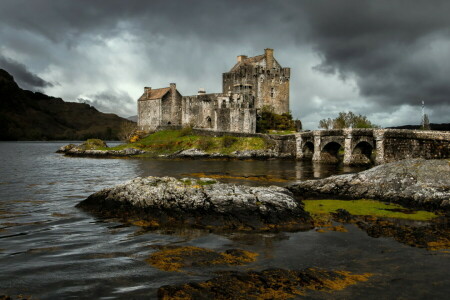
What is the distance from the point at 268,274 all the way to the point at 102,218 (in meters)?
8.61

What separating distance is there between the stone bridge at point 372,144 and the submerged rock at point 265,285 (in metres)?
27.2

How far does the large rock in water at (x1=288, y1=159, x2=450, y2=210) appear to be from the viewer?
639 inches

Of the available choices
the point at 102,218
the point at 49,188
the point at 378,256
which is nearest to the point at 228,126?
the point at 49,188

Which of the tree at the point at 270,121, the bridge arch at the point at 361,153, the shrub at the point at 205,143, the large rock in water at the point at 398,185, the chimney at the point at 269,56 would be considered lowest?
the large rock in water at the point at 398,185

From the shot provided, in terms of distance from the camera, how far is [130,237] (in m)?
12.0

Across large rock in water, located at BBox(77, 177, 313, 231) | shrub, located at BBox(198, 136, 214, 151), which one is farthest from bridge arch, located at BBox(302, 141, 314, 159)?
large rock in water, located at BBox(77, 177, 313, 231)

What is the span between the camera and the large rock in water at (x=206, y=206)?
1337 cm

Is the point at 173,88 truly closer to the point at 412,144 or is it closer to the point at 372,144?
the point at 372,144

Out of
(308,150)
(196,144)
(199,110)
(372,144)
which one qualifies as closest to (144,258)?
(372,144)

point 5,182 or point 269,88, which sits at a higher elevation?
point 269,88

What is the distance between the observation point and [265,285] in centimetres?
805

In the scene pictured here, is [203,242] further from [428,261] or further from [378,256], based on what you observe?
[428,261]

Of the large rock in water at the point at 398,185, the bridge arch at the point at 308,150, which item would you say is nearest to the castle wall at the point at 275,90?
the bridge arch at the point at 308,150

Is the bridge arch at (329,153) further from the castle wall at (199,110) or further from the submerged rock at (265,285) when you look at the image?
the submerged rock at (265,285)
